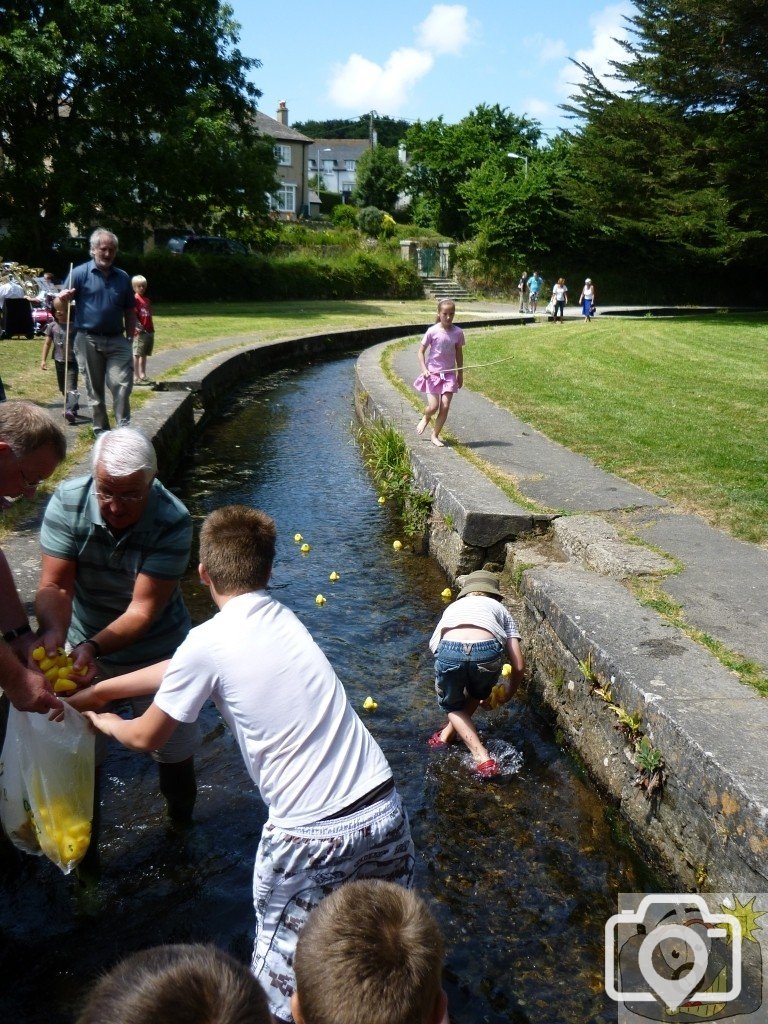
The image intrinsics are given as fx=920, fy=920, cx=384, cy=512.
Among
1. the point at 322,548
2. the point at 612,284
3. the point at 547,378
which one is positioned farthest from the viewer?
the point at 612,284

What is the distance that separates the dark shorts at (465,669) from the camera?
455 cm

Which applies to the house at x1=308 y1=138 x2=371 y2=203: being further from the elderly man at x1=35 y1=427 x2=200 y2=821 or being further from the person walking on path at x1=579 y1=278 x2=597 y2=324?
the elderly man at x1=35 y1=427 x2=200 y2=821

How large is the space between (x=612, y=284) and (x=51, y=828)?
42533mm

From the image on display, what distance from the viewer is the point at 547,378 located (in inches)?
565

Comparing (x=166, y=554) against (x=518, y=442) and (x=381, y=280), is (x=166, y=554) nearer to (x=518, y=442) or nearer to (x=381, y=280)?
(x=518, y=442)

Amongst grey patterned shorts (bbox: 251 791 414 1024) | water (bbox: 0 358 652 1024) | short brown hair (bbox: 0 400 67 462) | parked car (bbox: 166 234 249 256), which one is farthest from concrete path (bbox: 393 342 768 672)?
parked car (bbox: 166 234 249 256)

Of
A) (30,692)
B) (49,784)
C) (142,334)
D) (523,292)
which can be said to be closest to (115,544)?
(30,692)

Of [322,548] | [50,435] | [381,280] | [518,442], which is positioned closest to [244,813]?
[50,435]

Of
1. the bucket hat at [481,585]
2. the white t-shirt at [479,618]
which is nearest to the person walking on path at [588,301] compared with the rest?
the bucket hat at [481,585]

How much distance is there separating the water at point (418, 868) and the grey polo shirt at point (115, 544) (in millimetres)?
947

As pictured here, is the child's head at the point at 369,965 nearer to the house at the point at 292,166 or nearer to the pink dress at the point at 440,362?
the pink dress at the point at 440,362

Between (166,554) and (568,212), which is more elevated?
(568,212)

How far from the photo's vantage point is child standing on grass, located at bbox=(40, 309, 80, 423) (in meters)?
9.41

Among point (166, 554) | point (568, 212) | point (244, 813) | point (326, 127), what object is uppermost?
point (326, 127)
